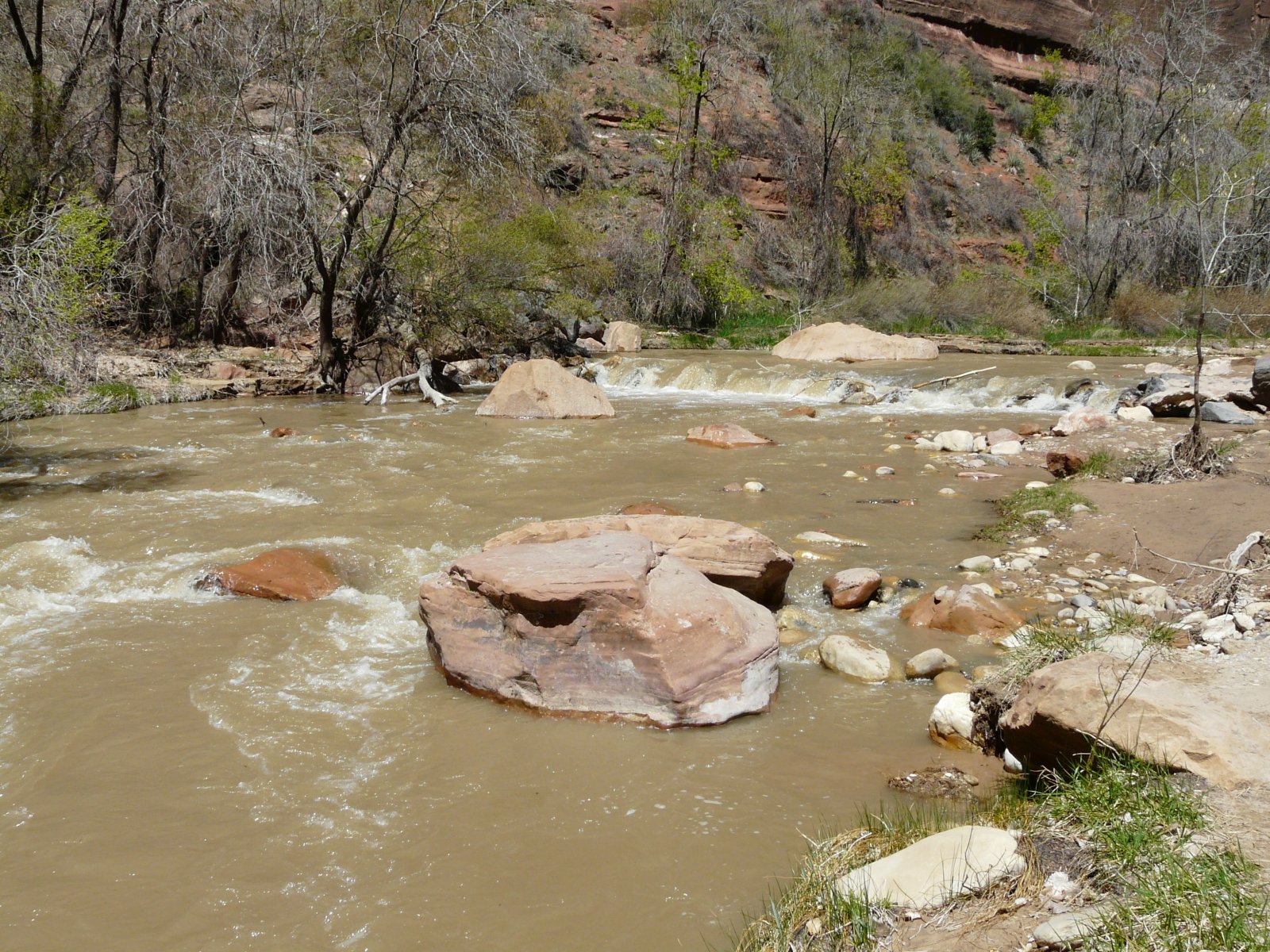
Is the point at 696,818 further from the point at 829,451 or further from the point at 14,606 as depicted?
the point at 829,451

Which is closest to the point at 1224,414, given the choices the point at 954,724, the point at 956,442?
the point at 956,442

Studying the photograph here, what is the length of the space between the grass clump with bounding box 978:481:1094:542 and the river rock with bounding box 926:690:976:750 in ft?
9.83

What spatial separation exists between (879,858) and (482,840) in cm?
Result: 134

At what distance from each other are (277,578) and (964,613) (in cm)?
405

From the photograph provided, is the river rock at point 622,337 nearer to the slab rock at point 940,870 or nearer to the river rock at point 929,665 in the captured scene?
the river rock at point 929,665

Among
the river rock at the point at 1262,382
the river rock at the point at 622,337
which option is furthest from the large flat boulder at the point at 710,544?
the river rock at the point at 622,337

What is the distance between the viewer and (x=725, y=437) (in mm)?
10531

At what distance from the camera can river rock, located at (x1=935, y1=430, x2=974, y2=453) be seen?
10.2m

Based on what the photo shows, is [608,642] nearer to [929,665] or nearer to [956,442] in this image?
[929,665]

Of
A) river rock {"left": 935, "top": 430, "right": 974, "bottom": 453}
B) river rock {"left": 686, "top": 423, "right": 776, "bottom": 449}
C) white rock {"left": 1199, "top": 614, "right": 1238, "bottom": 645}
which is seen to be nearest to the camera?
white rock {"left": 1199, "top": 614, "right": 1238, "bottom": 645}

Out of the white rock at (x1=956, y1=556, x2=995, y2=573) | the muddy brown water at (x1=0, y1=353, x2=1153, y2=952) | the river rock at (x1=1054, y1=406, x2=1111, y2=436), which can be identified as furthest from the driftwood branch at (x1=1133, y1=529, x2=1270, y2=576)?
the river rock at (x1=1054, y1=406, x2=1111, y2=436)

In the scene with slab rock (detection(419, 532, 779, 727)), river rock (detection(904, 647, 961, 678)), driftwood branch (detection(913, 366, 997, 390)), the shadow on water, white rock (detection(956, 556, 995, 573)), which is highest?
slab rock (detection(419, 532, 779, 727))

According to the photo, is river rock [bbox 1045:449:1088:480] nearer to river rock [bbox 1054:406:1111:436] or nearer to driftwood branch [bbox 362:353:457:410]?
river rock [bbox 1054:406:1111:436]

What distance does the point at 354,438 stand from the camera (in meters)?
10.7
